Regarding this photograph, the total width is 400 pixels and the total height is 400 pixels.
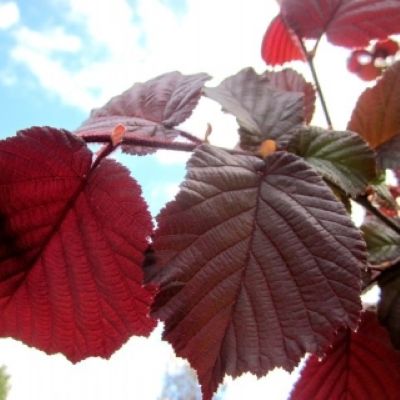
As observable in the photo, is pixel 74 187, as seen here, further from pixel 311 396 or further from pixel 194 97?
pixel 311 396

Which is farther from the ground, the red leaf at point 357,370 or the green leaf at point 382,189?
the green leaf at point 382,189

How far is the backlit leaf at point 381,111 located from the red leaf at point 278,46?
12cm

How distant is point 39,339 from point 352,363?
0.61 feet

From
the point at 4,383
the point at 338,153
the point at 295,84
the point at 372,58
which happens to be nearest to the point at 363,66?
the point at 372,58

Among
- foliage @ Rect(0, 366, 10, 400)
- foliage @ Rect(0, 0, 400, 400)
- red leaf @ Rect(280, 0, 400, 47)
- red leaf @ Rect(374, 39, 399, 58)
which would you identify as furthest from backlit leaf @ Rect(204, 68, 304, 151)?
foliage @ Rect(0, 366, 10, 400)

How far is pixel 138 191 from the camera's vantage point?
29cm

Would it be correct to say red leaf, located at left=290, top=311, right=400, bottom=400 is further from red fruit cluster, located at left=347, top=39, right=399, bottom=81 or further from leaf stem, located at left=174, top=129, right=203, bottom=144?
red fruit cluster, located at left=347, top=39, right=399, bottom=81

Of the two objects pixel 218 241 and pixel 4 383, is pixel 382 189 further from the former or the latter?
pixel 4 383

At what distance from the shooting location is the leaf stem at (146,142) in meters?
0.29

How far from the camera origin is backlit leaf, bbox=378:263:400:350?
1.07ft

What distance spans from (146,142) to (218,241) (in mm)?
69

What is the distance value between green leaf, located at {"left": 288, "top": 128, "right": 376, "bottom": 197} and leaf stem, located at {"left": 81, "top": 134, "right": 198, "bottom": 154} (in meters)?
0.05

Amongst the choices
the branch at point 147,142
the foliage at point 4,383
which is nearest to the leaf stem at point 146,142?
the branch at point 147,142

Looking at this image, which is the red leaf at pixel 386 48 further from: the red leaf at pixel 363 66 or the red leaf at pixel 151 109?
the red leaf at pixel 151 109
